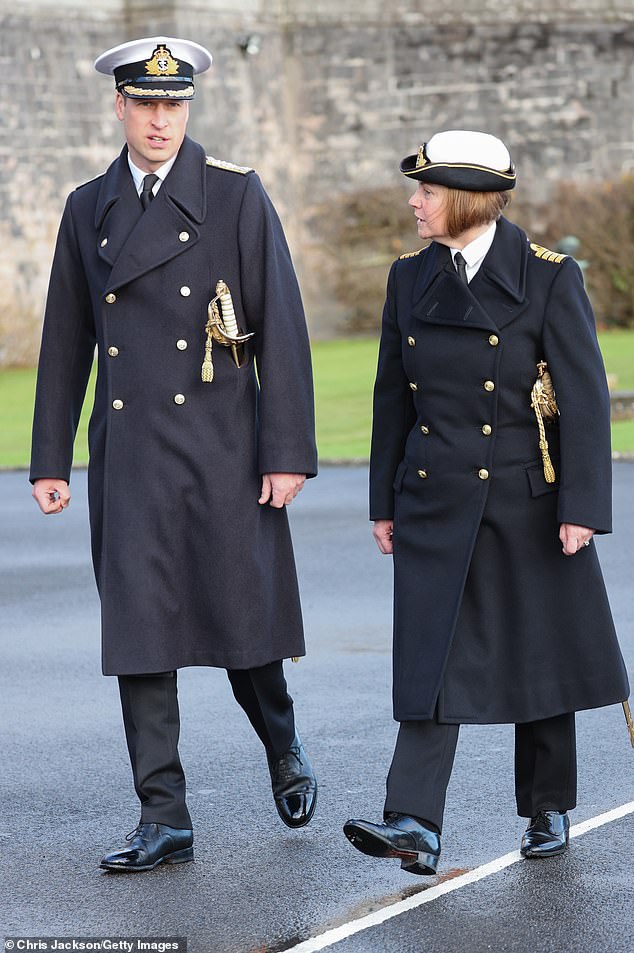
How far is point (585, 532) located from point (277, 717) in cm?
108

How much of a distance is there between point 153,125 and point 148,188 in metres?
0.17

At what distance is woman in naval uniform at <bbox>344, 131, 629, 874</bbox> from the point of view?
442 cm

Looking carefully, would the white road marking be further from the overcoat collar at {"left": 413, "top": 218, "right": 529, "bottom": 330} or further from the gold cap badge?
the gold cap badge

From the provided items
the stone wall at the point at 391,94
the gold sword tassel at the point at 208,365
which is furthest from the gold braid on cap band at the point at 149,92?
the stone wall at the point at 391,94

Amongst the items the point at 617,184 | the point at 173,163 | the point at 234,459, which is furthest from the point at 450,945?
the point at 617,184

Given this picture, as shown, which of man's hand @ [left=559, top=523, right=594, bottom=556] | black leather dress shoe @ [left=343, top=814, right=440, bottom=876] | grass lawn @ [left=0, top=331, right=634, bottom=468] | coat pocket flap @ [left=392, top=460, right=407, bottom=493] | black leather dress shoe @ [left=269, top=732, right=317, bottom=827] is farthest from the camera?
grass lawn @ [left=0, top=331, right=634, bottom=468]

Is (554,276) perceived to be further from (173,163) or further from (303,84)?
(303,84)

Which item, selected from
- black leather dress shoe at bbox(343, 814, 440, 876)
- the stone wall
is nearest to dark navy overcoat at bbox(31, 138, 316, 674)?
black leather dress shoe at bbox(343, 814, 440, 876)

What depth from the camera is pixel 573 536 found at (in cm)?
439

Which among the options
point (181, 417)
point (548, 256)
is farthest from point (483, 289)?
point (181, 417)

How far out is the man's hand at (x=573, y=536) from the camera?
4.39m

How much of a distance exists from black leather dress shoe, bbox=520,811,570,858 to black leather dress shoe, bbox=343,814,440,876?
32cm

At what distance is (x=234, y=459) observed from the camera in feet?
15.6

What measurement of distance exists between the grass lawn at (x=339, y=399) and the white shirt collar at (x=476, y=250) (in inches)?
381
